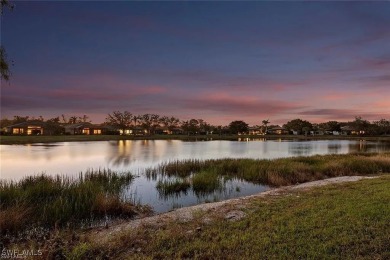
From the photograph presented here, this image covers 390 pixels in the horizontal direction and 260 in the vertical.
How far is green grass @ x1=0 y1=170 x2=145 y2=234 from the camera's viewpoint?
8.55m

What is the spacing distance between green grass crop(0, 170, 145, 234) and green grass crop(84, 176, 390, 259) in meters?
3.33

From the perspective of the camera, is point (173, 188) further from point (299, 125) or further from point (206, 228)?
point (299, 125)

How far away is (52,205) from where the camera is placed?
399 inches

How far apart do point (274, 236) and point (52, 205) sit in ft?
25.7

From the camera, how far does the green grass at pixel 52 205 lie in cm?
855

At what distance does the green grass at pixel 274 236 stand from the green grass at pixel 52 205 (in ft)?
10.9

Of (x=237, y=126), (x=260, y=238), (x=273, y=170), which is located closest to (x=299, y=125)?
(x=237, y=126)

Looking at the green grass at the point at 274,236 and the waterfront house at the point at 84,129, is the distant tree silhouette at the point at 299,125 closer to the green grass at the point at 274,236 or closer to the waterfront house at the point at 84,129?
the waterfront house at the point at 84,129

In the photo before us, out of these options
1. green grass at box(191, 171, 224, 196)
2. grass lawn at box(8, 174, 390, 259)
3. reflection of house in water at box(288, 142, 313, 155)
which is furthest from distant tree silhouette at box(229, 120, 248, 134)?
grass lawn at box(8, 174, 390, 259)

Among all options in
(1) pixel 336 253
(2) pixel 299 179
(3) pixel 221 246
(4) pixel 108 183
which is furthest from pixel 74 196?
(2) pixel 299 179

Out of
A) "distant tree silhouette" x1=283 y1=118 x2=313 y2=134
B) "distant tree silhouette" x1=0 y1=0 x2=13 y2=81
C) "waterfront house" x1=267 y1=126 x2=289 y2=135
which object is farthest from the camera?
"waterfront house" x1=267 y1=126 x2=289 y2=135

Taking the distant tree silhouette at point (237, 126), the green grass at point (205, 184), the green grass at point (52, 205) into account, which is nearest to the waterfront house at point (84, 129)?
the distant tree silhouette at point (237, 126)

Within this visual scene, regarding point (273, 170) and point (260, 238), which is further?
point (273, 170)

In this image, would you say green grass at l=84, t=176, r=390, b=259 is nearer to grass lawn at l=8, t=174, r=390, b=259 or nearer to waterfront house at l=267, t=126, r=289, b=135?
grass lawn at l=8, t=174, r=390, b=259
